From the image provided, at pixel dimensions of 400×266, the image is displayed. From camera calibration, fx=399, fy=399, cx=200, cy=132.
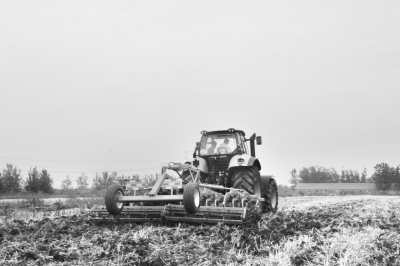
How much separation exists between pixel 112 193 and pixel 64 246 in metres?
2.73

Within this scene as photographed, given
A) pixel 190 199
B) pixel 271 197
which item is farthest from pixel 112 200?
pixel 271 197

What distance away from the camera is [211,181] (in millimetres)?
9906

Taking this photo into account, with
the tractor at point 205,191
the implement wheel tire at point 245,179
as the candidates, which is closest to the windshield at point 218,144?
the tractor at point 205,191

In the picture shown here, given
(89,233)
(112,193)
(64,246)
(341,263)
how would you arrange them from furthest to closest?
(112,193)
(89,233)
(64,246)
(341,263)

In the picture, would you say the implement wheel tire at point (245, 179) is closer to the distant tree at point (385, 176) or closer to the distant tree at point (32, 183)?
the distant tree at point (32, 183)

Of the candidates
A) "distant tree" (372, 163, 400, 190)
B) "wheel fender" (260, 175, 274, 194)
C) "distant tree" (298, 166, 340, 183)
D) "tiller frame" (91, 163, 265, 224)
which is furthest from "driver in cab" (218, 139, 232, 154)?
"distant tree" (298, 166, 340, 183)

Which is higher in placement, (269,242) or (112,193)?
(112,193)

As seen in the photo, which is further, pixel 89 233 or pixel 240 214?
pixel 240 214

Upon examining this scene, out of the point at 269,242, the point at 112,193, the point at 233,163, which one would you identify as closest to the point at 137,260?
the point at 269,242

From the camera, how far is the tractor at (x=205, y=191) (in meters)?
7.50

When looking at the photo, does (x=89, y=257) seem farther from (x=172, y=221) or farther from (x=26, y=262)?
(x=172, y=221)

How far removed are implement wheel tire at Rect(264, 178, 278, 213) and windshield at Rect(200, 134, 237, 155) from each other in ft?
4.87

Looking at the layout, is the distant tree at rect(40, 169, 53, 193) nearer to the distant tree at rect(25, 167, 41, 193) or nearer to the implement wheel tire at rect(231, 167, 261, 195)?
the distant tree at rect(25, 167, 41, 193)

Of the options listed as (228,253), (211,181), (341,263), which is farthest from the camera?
(211,181)
